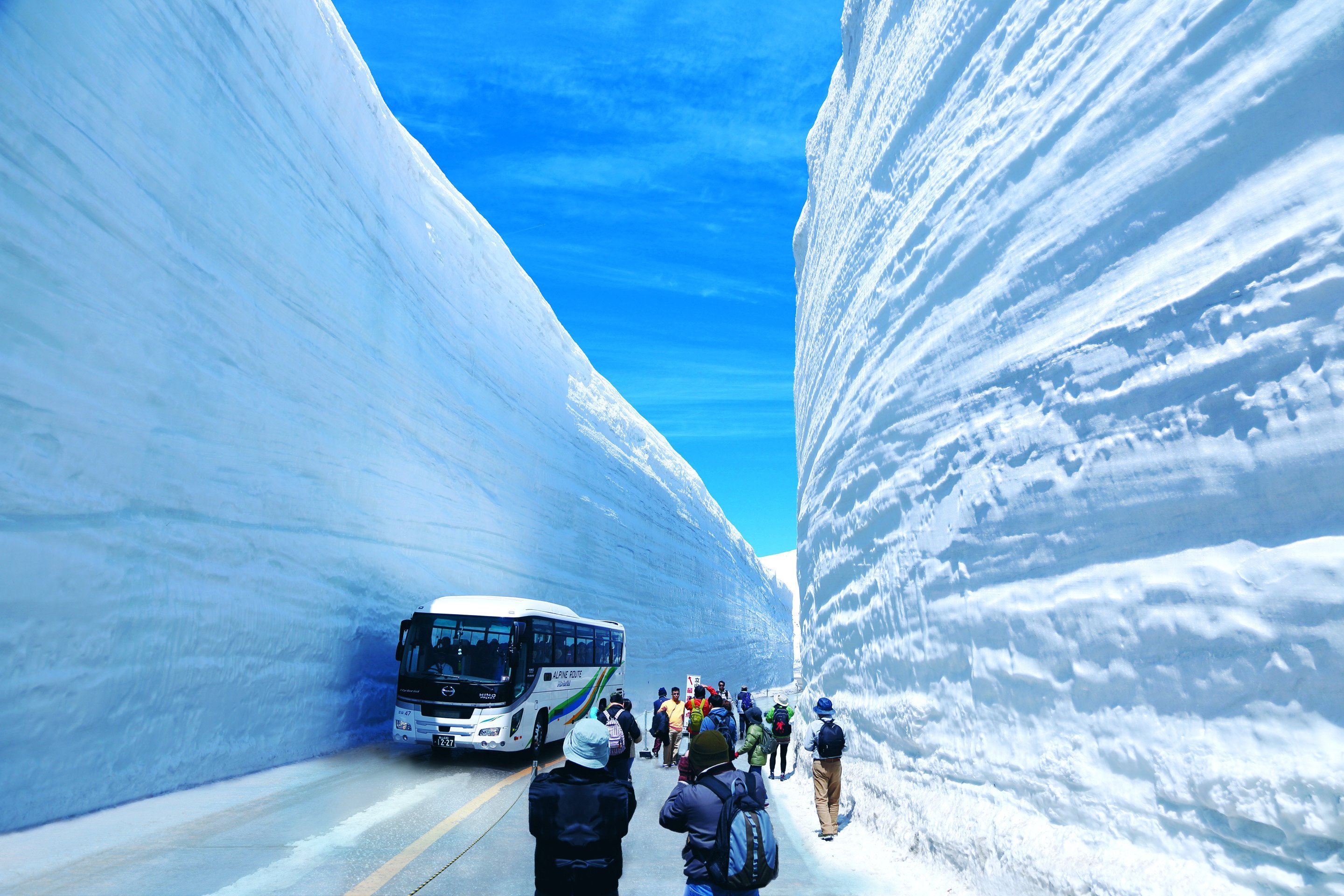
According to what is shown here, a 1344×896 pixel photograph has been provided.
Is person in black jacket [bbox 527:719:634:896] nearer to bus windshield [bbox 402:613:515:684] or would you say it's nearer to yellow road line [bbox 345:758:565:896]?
yellow road line [bbox 345:758:565:896]

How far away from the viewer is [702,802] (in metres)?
3.21

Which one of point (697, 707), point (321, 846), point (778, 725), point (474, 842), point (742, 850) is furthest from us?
point (697, 707)

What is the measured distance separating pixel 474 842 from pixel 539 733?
5686mm

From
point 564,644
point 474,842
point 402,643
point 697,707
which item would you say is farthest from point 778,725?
point 402,643

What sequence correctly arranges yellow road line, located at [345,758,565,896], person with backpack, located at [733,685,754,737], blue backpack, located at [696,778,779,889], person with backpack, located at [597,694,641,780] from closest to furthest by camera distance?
blue backpack, located at [696,778,779,889] < yellow road line, located at [345,758,565,896] < person with backpack, located at [597,694,641,780] < person with backpack, located at [733,685,754,737]

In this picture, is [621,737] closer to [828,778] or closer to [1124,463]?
[828,778]

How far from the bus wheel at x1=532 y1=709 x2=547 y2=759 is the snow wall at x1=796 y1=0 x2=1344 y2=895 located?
18.0 feet

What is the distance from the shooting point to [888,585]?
7695 millimetres

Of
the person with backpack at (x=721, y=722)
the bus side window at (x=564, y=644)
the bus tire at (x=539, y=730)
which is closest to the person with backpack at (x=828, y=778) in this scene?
the person with backpack at (x=721, y=722)

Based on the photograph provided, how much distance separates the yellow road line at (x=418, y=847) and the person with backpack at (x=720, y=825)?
8.09ft

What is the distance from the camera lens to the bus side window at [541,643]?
37.3ft

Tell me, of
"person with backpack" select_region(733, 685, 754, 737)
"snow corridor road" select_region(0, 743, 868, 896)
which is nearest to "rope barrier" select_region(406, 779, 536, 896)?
"snow corridor road" select_region(0, 743, 868, 896)

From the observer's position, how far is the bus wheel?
11414mm

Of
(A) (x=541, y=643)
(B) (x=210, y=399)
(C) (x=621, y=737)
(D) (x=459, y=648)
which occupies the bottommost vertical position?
(C) (x=621, y=737)
